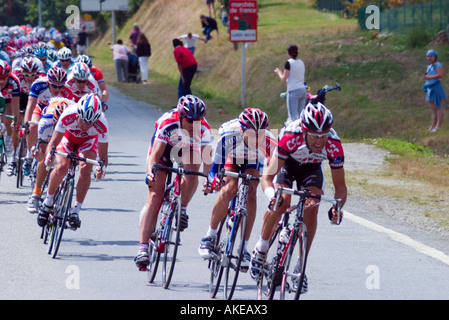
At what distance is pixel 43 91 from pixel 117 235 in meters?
3.63

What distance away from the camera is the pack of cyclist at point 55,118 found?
35.8ft

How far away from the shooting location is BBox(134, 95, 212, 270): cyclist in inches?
360

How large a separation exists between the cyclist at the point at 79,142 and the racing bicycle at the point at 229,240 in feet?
5.90

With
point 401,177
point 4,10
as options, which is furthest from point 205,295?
point 4,10

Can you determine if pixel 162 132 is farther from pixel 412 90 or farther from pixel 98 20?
pixel 98 20

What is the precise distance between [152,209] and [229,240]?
0.98 meters

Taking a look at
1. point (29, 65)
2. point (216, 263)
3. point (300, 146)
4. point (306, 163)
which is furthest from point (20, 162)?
point (300, 146)

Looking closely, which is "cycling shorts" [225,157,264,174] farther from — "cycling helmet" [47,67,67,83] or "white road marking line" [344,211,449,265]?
"cycling helmet" [47,67,67,83]

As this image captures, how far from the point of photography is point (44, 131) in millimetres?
13109

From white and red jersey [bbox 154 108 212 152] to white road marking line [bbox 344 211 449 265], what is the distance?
9.56 feet

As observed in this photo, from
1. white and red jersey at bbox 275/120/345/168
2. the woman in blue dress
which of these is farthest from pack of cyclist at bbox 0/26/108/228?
the woman in blue dress

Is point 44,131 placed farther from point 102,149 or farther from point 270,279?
point 270,279

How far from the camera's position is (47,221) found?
10906mm

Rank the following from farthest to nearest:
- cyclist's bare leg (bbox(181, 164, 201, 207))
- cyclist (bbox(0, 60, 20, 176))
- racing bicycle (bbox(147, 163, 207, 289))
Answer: cyclist (bbox(0, 60, 20, 176)) < cyclist's bare leg (bbox(181, 164, 201, 207)) < racing bicycle (bbox(147, 163, 207, 289))
